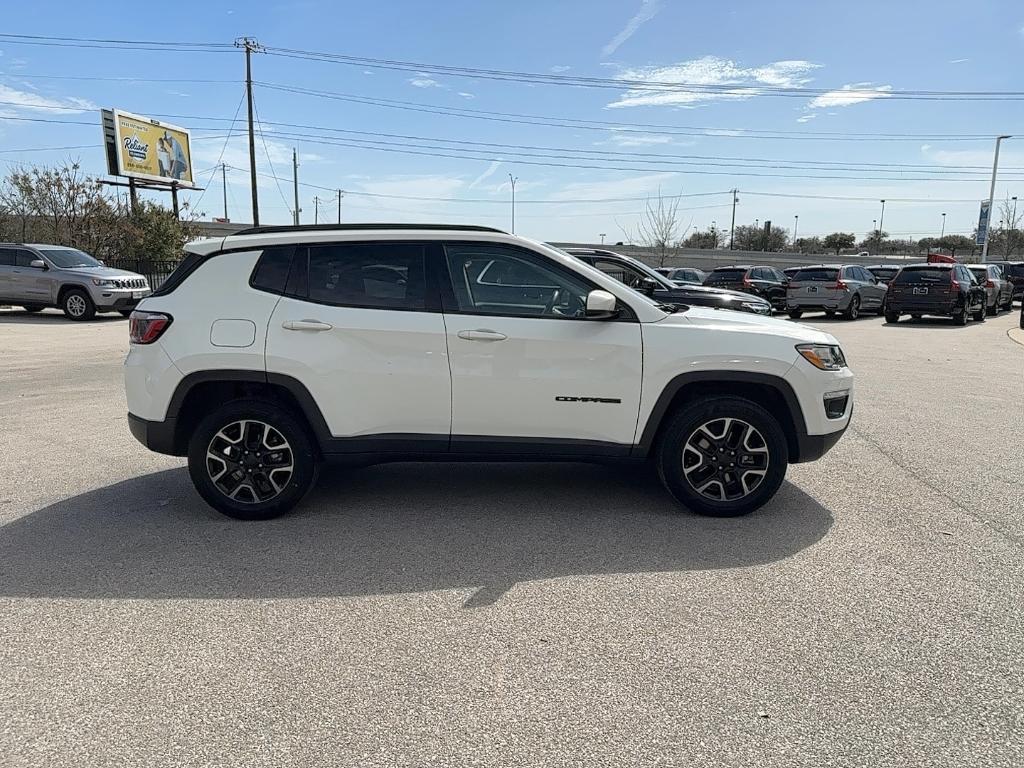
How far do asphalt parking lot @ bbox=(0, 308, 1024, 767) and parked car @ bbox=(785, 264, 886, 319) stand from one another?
16.4m

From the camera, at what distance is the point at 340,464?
15.3ft

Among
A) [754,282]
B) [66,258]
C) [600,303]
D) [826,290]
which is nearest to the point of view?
[600,303]

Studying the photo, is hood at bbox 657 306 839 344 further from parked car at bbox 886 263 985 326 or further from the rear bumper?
parked car at bbox 886 263 985 326

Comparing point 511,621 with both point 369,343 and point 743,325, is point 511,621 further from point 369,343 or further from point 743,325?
point 743,325

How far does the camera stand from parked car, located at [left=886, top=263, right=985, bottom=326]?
19.4 m

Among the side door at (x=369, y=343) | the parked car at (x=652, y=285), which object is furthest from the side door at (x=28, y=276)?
the side door at (x=369, y=343)

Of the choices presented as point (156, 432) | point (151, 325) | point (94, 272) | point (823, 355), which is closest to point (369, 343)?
point (151, 325)

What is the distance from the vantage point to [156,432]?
4590 millimetres

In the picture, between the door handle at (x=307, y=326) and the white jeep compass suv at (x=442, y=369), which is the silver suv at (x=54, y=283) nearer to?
the white jeep compass suv at (x=442, y=369)

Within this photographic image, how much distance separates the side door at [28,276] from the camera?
58.9ft

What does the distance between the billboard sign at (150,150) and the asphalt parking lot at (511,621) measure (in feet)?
107

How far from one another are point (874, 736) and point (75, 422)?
7.44m

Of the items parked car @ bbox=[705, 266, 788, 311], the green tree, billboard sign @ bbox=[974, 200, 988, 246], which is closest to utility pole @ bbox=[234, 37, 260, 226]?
parked car @ bbox=[705, 266, 788, 311]

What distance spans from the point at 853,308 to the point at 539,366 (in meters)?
20.2
